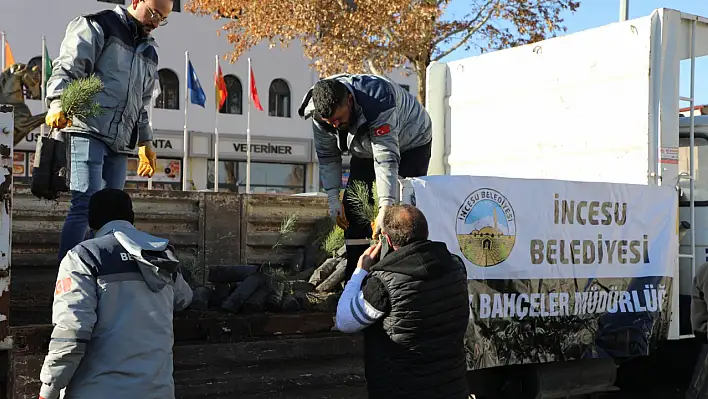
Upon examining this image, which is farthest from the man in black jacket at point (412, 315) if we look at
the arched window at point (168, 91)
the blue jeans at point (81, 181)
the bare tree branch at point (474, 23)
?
the arched window at point (168, 91)

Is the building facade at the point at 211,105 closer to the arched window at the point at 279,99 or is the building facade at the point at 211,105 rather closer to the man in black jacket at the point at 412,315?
the arched window at the point at 279,99

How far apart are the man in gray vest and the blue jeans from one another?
89cm

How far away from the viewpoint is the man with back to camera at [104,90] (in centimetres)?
403

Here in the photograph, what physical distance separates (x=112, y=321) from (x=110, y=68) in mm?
1727

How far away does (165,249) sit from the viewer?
321 centimetres

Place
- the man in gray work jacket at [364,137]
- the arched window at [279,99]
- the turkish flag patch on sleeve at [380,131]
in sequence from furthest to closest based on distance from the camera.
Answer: the arched window at [279,99] < the turkish flag patch on sleeve at [380,131] < the man in gray work jacket at [364,137]

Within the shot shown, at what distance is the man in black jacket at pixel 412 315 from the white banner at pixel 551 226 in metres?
0.89

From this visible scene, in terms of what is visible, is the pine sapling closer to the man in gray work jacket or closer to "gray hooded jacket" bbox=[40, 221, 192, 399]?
"gray hooded jacket" bbox=[40, 221, 192, 399]

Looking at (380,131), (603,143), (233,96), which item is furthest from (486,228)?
(233,96)

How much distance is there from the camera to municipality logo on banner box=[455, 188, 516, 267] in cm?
443

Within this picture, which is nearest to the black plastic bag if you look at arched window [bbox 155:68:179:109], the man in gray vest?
the man in gray vest

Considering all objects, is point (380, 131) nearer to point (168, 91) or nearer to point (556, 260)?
point (556, 260)

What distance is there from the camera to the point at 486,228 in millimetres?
4535

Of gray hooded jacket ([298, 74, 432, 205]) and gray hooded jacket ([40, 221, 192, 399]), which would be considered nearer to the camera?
gray hooded jacket ([40, 221, 192, 399])
